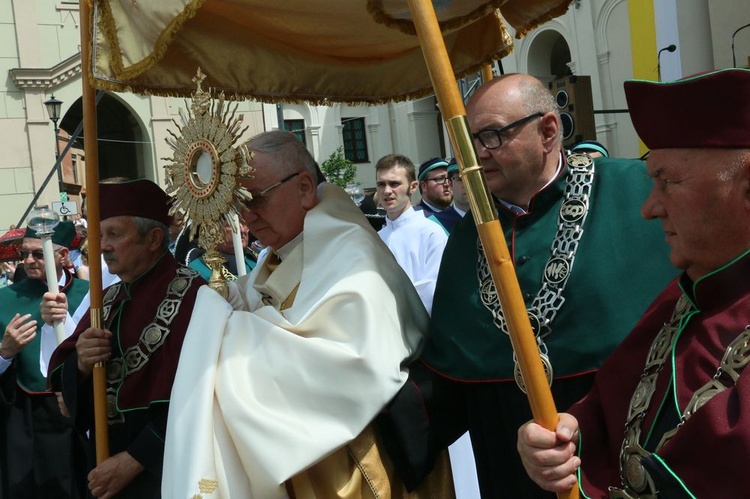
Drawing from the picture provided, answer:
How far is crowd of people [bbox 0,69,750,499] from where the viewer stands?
1.86 meters

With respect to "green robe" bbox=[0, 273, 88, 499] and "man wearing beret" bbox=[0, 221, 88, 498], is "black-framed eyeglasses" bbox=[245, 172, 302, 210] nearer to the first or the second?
"man wearing beret" bbox=[0, 221, 88, 498]

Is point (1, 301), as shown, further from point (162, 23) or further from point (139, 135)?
point (139, 135)

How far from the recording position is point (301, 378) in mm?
2805

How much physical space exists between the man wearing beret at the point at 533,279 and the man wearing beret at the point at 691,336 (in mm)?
570

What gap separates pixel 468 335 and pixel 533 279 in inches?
11.3

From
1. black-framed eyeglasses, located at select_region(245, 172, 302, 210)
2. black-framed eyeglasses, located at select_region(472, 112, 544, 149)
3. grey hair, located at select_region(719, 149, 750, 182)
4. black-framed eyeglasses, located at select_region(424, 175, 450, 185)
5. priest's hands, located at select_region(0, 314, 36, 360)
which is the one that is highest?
black-framed eyeglasses, located at select_region(424, 175, 450, 185)

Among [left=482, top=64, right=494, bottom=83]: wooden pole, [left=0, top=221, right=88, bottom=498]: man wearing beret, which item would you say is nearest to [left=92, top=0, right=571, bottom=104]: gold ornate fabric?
[left=482, top=64, right=494, bottom=83]: wooden pole

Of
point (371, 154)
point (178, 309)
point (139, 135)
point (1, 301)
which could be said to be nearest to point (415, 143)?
point (371, 154)

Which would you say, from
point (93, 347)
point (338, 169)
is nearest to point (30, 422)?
point (93, 347)

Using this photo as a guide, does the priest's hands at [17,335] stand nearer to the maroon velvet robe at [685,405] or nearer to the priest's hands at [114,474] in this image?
the priest's hands at [114,474]

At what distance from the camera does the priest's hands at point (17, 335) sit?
5.11 m

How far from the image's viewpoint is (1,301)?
224 inches

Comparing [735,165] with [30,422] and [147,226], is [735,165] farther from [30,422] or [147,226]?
[30,422]

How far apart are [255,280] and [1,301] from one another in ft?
9.78
